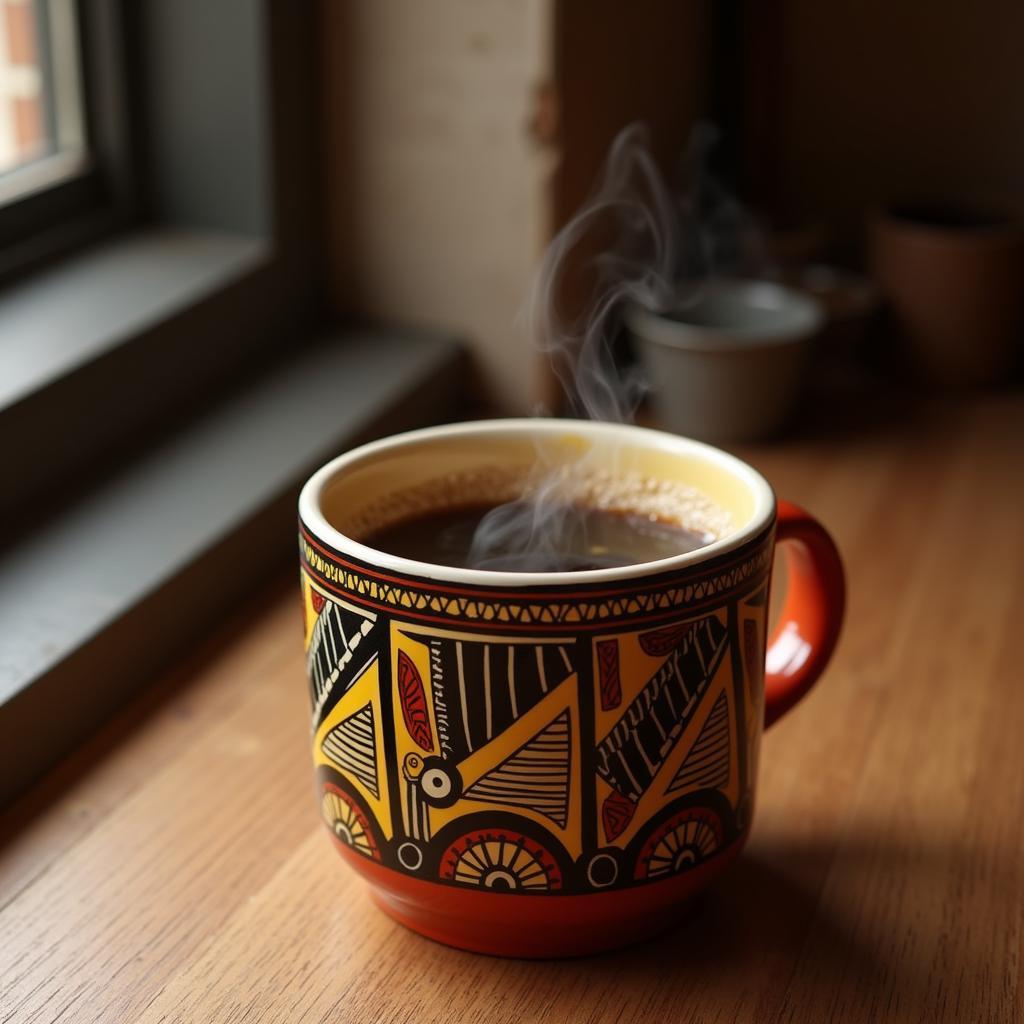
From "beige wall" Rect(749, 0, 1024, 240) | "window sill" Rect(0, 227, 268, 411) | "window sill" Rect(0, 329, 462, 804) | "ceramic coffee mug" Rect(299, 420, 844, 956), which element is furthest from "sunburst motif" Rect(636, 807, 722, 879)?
"beige wall" Rect(749, 0, 1024, 240)

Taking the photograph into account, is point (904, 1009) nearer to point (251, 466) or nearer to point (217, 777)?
point (217, 777)

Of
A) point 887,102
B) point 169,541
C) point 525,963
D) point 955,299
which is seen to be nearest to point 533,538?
point 525,963

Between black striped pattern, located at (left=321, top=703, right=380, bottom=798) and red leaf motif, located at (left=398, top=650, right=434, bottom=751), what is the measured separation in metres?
0.01

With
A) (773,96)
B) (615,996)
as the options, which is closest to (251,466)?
(615,996)


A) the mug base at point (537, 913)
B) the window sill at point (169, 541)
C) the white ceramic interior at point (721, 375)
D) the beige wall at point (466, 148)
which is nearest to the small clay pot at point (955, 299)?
the white ceramic interior at point (721, 375)

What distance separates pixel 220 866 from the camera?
0.55 m

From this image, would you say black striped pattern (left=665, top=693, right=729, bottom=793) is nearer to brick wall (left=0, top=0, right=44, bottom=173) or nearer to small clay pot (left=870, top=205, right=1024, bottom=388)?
brick wall (left=0, top=0, right=44, bottom=173)

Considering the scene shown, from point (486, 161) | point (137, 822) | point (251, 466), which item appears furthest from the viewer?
point (486, 161)

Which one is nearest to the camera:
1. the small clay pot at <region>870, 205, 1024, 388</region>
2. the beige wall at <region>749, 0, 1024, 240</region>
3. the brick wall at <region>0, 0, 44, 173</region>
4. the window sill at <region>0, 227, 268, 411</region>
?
the window sill at <region>0, 227, 268, 411</region>

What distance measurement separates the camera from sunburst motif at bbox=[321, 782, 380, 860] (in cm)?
47

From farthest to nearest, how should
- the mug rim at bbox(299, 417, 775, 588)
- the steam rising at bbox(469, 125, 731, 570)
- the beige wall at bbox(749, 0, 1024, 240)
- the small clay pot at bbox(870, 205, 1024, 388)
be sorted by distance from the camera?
the beige wall at bbox(749, 0, 1024, 240), the small clay pot at bbox(870, 205, 1024, 388), the steam rising at bbox(469, 125, 731, 570), the mug rim at bbox(299, 417, 775, 588)

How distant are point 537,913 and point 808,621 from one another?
156 mm

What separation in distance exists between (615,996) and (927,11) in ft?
3.87

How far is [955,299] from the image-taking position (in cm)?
120
